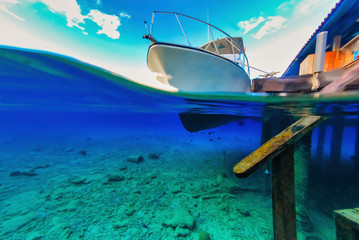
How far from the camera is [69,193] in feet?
16.4

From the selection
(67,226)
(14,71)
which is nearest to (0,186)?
(67,226)

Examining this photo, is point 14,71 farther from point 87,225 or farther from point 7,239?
point 87,225

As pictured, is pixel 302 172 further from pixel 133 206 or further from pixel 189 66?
pixel 133 206

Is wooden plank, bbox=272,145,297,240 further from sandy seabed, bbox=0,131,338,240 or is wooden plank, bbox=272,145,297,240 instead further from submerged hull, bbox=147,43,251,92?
submerged hull, bbox=147,43,251,92

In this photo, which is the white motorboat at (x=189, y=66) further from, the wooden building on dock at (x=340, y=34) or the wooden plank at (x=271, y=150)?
the wooden building on dock at (x=340, y=34)

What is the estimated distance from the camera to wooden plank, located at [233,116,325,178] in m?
1.46

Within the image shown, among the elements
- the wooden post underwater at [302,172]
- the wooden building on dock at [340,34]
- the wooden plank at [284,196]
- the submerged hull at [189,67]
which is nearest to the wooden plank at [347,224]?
the wooden plank at [284,196]

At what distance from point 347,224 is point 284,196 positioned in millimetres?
891

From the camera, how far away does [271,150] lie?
1.62 metres

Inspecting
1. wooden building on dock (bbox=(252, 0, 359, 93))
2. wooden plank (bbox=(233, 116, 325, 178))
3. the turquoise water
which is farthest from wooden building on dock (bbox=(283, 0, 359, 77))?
wooden plank (bbox=(233, 116, 325, 178))

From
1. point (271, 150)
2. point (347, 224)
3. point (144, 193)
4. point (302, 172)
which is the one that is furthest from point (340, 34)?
point (144, 193)

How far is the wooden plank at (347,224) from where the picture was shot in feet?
5.39

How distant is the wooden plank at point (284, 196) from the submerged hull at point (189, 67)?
2.98 metres

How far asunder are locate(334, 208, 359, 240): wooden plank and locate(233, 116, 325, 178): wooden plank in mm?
1249
